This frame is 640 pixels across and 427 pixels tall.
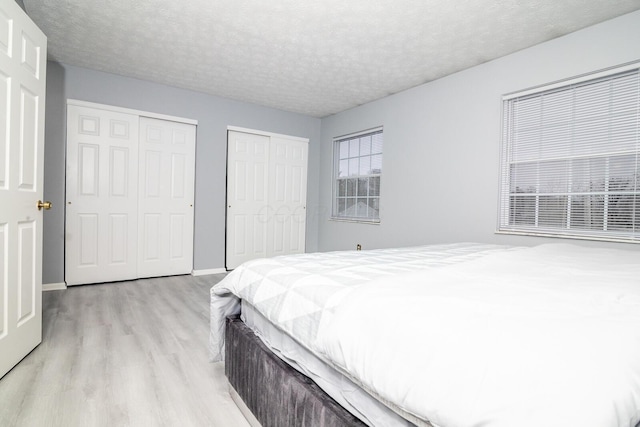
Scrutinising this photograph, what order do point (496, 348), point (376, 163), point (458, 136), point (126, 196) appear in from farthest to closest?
point (376, 163)
point (126, 196)
point (458, 136)
point (496, 348)

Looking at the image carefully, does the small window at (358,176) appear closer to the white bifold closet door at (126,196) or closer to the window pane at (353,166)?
the window pane at (353,166)

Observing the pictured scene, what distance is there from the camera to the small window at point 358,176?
4.69 metres

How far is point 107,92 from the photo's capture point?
3.84 meters

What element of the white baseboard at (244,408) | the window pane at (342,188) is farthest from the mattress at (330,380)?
the window pane at (342,188)

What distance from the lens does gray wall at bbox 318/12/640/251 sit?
105 inches

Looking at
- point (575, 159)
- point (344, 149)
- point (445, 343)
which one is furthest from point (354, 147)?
point (445, 343)

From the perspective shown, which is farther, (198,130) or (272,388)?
(198,130)

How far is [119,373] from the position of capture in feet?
6.12

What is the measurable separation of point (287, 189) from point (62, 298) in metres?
3.11

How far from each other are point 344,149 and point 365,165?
2.00 ft

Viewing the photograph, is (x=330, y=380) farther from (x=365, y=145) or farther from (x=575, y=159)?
(x=365, y=145)

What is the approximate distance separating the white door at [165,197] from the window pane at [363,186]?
2378 millimetres

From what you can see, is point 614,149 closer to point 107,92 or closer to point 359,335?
point 359,335

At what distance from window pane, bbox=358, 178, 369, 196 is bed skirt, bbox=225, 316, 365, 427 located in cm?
349
